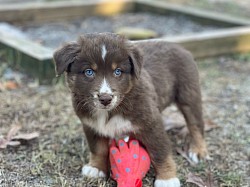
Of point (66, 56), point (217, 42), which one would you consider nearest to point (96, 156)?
point (66, 56)

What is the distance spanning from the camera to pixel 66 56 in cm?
388

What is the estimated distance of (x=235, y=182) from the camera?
4410 mm

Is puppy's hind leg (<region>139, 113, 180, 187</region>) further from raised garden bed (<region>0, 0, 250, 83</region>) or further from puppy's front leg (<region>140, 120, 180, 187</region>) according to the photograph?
raised garden bed (<region>0, 0, 250, 83</region>)

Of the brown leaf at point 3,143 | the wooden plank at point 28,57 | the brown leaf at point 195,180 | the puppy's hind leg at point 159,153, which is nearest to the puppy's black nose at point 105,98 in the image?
the puppy's hind leg at point 159,153

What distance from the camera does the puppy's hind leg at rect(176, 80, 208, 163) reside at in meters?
4.83

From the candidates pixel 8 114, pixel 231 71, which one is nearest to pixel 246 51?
pixel 231 71

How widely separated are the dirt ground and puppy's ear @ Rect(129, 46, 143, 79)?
0.97 metres

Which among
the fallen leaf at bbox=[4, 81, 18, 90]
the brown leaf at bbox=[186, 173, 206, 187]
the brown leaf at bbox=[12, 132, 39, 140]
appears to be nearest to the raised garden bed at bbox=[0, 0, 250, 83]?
the fallen leaf at bbox=[4, 81, 18, 90]

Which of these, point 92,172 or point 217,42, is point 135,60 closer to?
point 92,172

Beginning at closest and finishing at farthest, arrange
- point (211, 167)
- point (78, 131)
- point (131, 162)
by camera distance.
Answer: point (131, 162)
point (211, 167)
point (78, 131)

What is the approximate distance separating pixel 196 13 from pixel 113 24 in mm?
1690

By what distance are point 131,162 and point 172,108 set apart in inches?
84.8

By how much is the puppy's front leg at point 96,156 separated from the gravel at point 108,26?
4442 mm

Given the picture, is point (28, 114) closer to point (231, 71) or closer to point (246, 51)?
point (231, 71)
